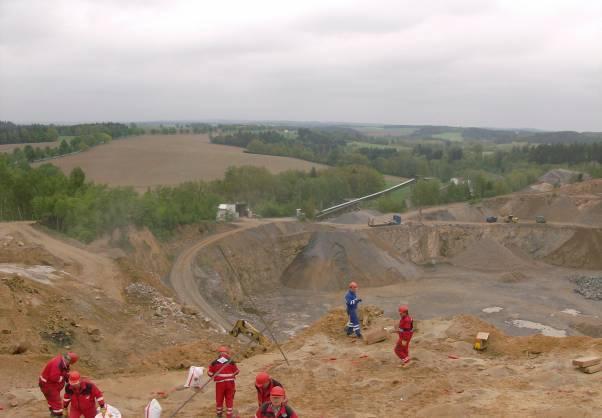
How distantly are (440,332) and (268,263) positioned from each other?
31780mm

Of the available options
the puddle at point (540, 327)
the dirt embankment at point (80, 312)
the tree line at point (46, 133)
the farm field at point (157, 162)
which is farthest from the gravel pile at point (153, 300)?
the tree line at point (46, 133)

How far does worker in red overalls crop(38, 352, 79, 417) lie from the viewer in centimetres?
1023

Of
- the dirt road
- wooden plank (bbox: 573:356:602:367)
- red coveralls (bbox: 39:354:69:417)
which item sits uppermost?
red coveralls (bbox: 39:354:69:417)

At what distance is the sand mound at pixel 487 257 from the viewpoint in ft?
165

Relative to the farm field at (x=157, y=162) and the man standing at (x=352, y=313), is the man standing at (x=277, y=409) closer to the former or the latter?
the man standing at (x=352, y=313)

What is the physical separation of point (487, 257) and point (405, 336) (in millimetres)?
40253

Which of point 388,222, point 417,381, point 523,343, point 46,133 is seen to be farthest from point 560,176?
point 46,133

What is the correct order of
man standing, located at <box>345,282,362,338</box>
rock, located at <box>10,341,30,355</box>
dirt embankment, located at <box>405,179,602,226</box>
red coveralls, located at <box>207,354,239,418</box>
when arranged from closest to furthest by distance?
red coveralls, located at <box>207,354,239,418</box> → rock, located at <box>10,341,30,355</box> → man standing, located at <box>345,282,362,338</box> → dirt embankment, located at <box>405,179,602,226</box>

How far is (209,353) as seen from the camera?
15820 mm

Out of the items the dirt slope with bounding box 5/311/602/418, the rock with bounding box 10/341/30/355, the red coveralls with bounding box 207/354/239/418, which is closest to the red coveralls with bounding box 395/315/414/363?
the dirt slope with bounding box 5/311/602/418

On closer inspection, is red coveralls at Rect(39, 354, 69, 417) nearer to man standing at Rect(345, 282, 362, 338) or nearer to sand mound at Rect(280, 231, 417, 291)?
man standing at Rect(345, 282, 362, 338)

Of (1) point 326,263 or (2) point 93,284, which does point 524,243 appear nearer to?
(1) point 326,263

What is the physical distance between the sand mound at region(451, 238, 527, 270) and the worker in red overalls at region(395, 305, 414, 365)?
39042 mm

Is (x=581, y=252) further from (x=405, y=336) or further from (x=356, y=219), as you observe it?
(x=405, y=336)
